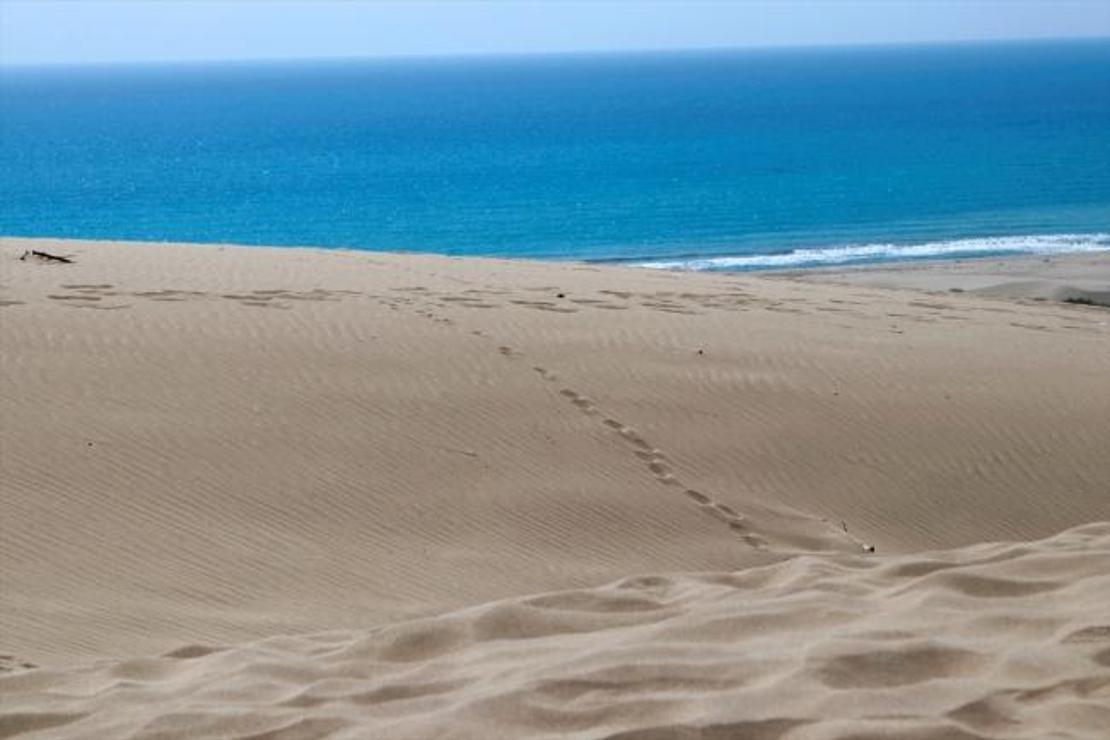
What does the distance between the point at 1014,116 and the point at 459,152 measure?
38755mm

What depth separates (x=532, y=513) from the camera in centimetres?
756

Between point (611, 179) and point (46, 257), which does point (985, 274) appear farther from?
point (611, 179)

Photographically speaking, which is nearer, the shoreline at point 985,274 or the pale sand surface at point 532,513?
the pale sand surface at point 532,513

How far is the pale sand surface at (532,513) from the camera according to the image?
4.34 metres

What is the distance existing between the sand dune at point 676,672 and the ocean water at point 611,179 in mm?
27804

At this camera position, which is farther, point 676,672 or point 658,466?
point 658,466

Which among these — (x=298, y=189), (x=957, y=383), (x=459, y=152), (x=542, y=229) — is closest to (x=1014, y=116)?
(x=459, y=152)

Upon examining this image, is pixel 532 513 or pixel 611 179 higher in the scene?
pixel 611 179

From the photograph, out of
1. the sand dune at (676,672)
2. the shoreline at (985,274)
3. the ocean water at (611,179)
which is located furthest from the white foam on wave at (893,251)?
the sand dune at (676,672)

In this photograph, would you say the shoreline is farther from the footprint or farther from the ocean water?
the footprint

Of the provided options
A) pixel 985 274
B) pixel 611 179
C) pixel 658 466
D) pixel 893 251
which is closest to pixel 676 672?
pixel 658 466

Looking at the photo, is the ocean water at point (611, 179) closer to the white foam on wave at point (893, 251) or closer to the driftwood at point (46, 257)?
the white foam on wave at point (893, 251)

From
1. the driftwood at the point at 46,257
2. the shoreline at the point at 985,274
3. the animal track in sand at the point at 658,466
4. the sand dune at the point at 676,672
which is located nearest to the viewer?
the sand dune at the point at 676,672

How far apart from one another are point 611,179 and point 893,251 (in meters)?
24.3
